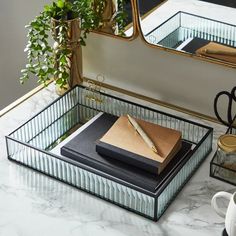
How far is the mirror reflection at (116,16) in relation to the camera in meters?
1.60

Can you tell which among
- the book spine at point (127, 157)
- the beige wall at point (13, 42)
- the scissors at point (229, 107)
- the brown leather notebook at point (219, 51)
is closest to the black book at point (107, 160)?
the book spine at point (127, 157)

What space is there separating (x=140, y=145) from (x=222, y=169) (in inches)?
7.5

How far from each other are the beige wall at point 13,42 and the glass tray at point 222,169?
868 millimetres

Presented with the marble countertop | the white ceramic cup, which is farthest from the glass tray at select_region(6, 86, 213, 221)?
the white ceramic cup

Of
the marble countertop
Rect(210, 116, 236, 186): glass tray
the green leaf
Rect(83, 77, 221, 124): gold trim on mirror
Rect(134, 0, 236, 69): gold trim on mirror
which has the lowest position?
the marble countertop

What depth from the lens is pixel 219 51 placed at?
1.50 meters

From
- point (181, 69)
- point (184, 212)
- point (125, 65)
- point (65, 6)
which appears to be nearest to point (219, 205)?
point (184, 212)

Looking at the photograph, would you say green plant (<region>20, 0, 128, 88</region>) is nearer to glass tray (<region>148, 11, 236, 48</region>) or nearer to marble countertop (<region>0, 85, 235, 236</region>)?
glass tray (<region>148, 11, 236, 48</region>)

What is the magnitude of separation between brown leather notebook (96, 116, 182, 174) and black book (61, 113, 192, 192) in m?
0.01

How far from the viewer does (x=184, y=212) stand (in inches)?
51.5

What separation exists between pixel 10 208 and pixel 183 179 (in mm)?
383

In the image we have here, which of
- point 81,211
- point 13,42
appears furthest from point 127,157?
point 13,42

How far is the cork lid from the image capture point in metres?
1.36

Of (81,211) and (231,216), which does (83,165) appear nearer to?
(81,211)
